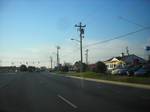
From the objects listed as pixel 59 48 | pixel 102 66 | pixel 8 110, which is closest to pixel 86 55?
pixel 59 48

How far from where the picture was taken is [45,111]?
12539mm

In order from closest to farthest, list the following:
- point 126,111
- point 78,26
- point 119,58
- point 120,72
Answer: point 126,111 → point 120,72 → point 78,26 → point 119,58

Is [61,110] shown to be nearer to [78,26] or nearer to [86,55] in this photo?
[78,26]

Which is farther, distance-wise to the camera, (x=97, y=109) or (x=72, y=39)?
(x=72, y=39)

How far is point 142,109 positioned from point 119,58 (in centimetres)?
9035

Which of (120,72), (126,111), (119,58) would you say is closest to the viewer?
(126,111)

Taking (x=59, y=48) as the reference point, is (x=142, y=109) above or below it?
below

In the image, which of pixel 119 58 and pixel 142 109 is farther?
Result: pixel 119 58

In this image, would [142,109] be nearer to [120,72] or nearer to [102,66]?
[120,72]

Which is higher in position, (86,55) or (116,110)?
(86,55)

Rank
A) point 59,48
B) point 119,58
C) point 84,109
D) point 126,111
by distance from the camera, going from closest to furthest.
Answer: point 126,111 < point 84,109 < point 119,58 < point 59,48

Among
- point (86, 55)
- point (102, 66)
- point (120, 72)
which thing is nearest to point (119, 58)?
point (86, 55)

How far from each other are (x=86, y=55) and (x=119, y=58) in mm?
27171

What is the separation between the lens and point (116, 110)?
12344 millimetres
